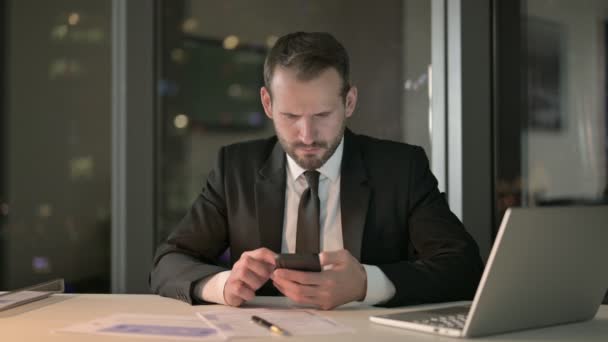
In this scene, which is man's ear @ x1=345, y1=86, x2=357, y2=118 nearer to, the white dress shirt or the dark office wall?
the white dress shirt

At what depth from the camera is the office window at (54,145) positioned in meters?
3.93

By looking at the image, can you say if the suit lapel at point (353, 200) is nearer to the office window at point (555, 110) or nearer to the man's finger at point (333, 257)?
the man's finger at point (333, 257)

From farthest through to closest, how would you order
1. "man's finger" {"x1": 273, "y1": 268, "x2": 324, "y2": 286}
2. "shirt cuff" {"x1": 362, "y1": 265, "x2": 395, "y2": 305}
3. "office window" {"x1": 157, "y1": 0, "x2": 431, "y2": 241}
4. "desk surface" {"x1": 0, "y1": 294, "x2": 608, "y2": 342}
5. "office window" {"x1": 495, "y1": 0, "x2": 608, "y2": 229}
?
"office window" {"x1": 157, "y1": 0, "x2": 431, "y2": 241}
"office window" {"x1": 495, "y1": 0, "x2": 608, "y2": 229}
"shirt cuff" {"x1": 362, "y1": 265, "x2": 395, "y2": 305}
"man's finger" {"x1": 273, "y1": 268, "x2": 324, "y2": 286}
"desk surface" {"x1": 0, "y1": 294, "x2": 608, "y2": 342}

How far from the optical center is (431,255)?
7.00 ft

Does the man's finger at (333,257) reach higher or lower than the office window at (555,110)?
lower

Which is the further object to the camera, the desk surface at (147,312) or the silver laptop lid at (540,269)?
the desk surface at (147,312)

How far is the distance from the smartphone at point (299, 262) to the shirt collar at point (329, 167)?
0.65 m

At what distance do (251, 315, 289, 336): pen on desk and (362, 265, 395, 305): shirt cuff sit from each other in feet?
1.16

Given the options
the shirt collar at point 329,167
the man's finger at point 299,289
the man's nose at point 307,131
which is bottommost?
the man's finger at point 299,289

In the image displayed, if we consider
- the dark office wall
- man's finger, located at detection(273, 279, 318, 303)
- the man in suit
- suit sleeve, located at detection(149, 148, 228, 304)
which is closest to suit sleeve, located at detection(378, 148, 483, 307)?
the man in suit

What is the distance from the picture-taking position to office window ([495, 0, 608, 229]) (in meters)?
3.04

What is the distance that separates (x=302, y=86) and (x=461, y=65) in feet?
4.42

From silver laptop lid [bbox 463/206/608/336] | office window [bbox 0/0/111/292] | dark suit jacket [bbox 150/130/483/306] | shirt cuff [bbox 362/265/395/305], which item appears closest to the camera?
silver laptop lid [bbox 463/206/608/336]

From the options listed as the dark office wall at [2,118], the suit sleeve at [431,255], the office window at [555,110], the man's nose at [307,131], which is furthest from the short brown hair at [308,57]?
the dark office wall at [2,118]
